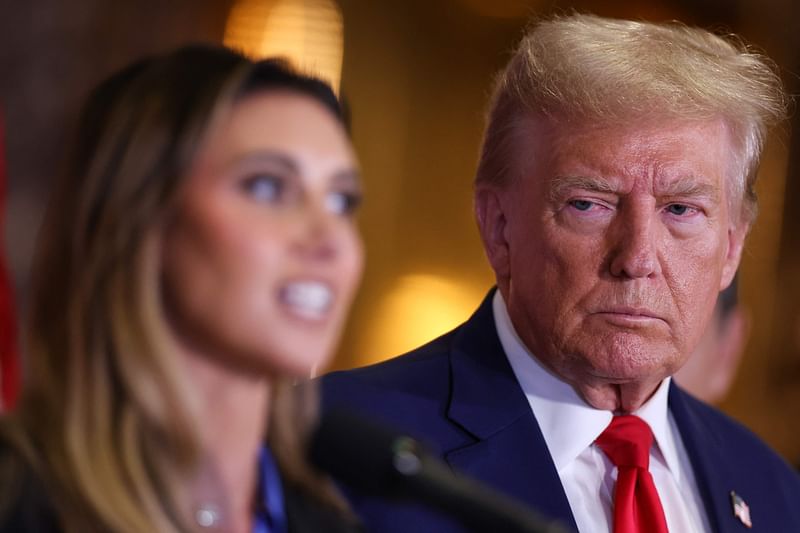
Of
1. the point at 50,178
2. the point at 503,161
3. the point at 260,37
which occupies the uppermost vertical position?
the point at 260,37

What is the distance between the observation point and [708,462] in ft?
5.66

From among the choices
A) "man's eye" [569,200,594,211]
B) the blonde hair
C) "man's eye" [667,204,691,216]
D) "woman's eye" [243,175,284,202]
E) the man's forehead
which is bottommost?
"woman's eye" [243,175,284,202]

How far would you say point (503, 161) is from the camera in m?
1.77

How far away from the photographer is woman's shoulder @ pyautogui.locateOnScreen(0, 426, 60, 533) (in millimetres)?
882

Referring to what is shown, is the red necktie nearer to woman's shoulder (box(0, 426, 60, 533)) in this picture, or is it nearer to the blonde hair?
the blonde hair

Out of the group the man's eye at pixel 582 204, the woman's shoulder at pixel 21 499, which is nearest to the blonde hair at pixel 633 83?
the man's eye at pixel 582 204

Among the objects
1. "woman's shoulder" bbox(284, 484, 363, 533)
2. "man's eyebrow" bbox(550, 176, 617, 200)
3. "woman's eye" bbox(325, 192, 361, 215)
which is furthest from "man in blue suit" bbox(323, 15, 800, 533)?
"woman's eye" bbox(325, 192, 361, 215)

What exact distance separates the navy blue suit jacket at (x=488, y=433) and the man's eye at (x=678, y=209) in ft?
0.96

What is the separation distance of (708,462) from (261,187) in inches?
40.7

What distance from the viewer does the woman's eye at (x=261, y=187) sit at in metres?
0.89

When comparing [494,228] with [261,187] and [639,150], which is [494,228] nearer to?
[639,150]

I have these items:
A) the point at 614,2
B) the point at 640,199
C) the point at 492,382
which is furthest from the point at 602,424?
the point at 614,2

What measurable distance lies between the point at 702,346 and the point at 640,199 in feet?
4.56

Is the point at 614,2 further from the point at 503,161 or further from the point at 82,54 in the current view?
the point at 503,161
